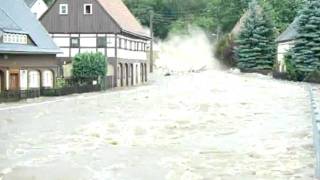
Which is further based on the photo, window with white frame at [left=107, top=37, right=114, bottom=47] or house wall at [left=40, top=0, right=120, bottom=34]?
window with white frame at [left=107, top=37, right=114, bottom=47]

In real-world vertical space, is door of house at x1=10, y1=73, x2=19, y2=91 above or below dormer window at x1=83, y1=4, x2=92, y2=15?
below

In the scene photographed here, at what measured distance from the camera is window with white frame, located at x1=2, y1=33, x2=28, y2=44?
40.5 metres

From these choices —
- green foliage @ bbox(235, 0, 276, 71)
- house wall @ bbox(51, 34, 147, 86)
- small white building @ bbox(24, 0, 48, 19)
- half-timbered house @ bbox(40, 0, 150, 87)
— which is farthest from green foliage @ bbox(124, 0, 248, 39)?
half-timbered house @ bbox(40, 0, 150, 87)

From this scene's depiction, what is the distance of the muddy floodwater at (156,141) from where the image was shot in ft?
49.3

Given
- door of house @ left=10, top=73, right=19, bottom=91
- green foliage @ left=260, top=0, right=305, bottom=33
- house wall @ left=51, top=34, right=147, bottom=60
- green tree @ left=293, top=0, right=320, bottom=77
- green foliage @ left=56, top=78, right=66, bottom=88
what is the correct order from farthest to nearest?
green foliage @ left=260, top=0, right=305, bottom=33 < green tree @ left=293, top=0, right=320, bottom=77 < house wall @ left=51, top=34, right=147, bottom=60 < green foliage @ left=56, top=78, right=66, bottom=88 < door of house @ left=10, top=73, right=19, bottom=91

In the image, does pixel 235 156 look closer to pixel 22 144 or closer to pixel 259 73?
pixel 22 144

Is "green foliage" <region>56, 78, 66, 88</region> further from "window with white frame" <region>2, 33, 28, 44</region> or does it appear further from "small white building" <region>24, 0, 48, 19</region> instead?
"small white building" <region>24, 0, 48, 19</region>

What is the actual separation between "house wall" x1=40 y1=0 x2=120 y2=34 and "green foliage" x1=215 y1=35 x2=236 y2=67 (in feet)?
144

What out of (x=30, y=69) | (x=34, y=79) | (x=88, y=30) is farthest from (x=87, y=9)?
(x=30, y=69)

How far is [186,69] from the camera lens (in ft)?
371

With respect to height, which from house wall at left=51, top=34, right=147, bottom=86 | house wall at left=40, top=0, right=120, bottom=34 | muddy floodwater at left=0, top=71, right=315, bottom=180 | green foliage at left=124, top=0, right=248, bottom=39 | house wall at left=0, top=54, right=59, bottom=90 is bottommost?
muddy floodwater at left=0, top=71, right=315, bottom=180

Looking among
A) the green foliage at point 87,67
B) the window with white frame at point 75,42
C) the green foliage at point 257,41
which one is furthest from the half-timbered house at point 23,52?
the green foliage at point 257,41

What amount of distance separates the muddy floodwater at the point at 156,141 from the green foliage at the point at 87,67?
1307cm

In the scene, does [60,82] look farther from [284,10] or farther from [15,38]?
[284,10]
